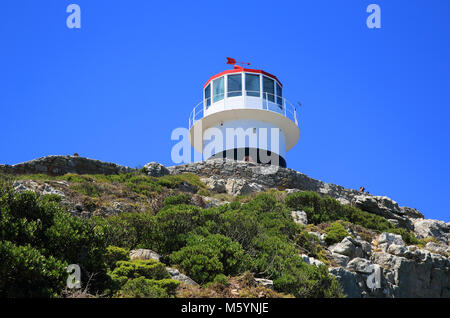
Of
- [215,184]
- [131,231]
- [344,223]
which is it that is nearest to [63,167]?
[215,184]

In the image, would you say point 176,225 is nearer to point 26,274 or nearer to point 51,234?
point 51,234

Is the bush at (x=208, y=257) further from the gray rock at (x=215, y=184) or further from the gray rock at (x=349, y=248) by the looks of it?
the gray rock at (x=215, y=184)

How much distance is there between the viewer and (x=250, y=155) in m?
24.5

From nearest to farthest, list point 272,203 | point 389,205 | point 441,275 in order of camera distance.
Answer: point 441,275 < point 272,203 < point 389,205

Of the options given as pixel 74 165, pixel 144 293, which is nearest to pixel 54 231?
pixel 144 293

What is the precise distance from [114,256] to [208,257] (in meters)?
1.67

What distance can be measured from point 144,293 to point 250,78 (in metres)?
18.8

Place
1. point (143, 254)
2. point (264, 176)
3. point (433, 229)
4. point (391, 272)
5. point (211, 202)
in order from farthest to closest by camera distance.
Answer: point (264, 176)
point (433, 229)
point (211, 202)
point (391, 272)
point (143, 254)

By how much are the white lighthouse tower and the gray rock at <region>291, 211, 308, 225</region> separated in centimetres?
944

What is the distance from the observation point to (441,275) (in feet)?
40.3

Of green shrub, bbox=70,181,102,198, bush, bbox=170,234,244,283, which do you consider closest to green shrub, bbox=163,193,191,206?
green shrub, bbox=70,181,102,198

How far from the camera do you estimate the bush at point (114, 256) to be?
9.15 m

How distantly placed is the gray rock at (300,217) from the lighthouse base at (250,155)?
9.38m
